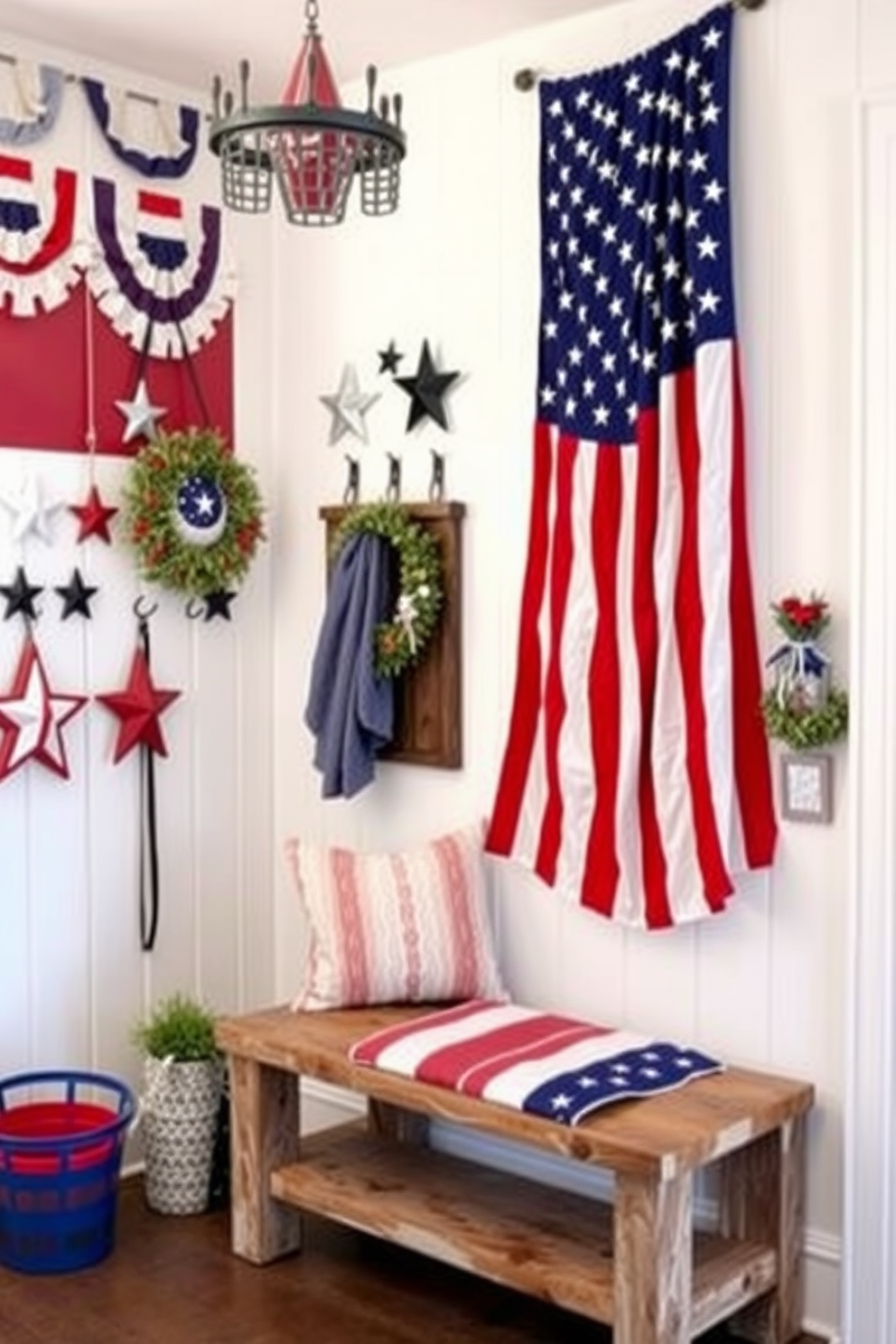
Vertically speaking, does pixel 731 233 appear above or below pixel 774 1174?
above

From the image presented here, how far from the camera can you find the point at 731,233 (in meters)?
3.24

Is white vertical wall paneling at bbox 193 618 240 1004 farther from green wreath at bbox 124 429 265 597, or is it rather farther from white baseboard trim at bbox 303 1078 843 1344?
white baseboard trim at bbox 303 1078 843 1344

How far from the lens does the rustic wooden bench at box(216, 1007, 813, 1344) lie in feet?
9.33

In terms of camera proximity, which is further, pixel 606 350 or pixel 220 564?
pixel 220 564

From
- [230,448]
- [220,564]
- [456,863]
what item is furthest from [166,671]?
[456,863]

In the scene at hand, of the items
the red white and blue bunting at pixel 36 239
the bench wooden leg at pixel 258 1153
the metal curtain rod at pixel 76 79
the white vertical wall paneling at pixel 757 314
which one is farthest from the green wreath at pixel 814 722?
the metal curtain rod at pixel 76 79

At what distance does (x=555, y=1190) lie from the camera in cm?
352

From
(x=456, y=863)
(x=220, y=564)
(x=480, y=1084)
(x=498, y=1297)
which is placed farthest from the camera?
(x=220, y=564)

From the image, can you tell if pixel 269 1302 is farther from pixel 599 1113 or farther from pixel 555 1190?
pixel 599 1113

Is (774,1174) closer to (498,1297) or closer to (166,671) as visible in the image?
(498,1297)

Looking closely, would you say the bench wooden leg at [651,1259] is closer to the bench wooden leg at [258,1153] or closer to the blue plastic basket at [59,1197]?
the bench wooden leg at [258,1153]

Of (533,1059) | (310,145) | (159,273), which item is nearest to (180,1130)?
(533,1059)

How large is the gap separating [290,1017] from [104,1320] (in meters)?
0.73

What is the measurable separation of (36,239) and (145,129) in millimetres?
462
